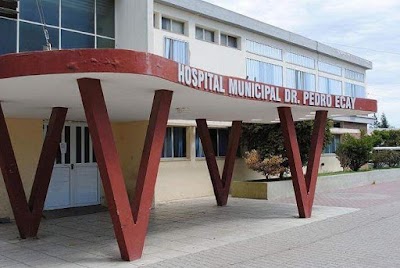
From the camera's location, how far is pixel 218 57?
19.8 metres

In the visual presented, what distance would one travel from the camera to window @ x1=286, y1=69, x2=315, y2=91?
85.6ft

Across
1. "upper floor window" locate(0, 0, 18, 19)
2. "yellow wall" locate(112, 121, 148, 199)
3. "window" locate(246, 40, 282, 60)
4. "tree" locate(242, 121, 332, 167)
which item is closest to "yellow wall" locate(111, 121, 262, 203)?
"yellow wall" locate(112, 121, 148, 199)

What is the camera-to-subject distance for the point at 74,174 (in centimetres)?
1366

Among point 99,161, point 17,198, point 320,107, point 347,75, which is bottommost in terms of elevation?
point 17,198

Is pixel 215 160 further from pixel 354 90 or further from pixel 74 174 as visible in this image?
pixel 354 90

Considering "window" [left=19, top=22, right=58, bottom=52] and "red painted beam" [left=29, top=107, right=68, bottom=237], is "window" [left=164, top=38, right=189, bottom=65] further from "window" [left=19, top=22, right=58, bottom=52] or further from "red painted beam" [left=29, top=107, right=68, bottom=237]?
"red painted beam" [left=29, top=107, right=68, bottom=237]

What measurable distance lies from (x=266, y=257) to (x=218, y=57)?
1331 centimetres

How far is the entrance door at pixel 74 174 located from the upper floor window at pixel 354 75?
2411 cm

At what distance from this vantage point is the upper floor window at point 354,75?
3356 cm

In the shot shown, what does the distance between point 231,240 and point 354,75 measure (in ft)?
93.4

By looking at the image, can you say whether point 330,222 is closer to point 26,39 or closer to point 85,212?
point 85,212

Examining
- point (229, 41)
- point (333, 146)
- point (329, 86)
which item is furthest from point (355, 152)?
point (229, 41)

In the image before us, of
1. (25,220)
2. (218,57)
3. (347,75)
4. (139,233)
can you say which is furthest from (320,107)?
(347,75)

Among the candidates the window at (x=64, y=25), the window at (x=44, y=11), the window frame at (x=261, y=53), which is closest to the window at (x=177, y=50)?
the window at (x=64, y=25)
